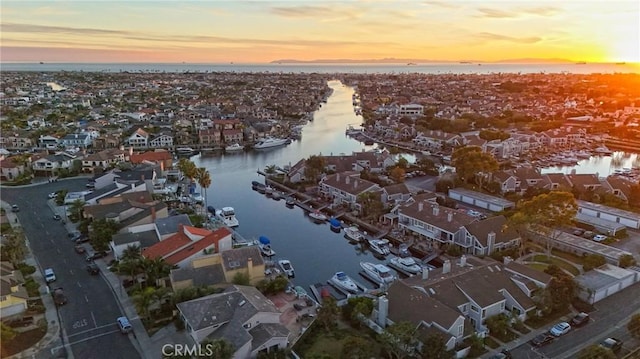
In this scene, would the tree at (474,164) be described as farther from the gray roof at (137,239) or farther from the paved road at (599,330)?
the gray roof at (137,239)

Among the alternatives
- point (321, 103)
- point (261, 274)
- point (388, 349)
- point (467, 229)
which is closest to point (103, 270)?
point (261, 274)

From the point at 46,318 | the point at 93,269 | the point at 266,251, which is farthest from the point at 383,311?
the point at 93,269

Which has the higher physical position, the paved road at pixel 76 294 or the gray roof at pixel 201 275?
the gray roof at pixel 201 275

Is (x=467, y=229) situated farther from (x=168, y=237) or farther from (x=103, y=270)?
(x=103, y=270)

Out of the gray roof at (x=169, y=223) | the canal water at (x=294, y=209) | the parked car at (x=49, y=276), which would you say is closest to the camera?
the parked car at (x=49, y=276)

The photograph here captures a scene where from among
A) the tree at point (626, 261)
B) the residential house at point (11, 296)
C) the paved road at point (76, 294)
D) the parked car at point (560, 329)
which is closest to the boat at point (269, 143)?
the paved road at point (76, 294)

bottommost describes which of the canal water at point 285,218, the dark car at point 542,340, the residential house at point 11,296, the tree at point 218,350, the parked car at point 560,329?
the canal water at point 285,218

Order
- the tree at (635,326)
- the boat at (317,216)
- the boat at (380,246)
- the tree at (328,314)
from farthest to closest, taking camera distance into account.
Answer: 1. the boat at (317,216)
2. the boat at (380,246)
3. the tree at (328,314)
4. the tree at (635,326)

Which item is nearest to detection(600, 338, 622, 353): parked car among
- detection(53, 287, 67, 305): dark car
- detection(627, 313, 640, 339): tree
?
detection(627, 313, 640, 339): tree
